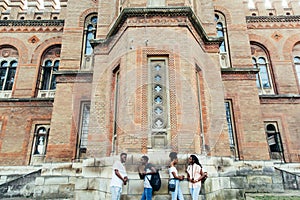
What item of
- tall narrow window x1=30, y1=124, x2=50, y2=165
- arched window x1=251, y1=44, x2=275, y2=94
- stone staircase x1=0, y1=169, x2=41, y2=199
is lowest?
stone staircase x1=0, y1=169, x2=41, y2=199

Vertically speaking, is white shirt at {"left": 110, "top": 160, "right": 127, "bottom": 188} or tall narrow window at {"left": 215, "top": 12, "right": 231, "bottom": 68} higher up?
tall narrow window at {"left": 215, "top": 12, "right": 231, "bottom": 68}

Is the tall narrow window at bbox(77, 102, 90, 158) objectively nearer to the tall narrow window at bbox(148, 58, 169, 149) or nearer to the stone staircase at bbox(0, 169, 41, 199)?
the stone staircase at bbox(0, 169, 41, 199)

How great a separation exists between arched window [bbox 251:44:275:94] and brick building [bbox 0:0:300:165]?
6cm

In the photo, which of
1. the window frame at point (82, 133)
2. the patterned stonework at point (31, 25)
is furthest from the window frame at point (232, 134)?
the patterned stonework at point (31, 25)

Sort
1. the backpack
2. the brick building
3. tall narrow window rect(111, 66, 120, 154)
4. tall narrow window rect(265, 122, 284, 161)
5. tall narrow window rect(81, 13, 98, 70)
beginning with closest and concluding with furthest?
the backpack, the brick building, tall narrow window rect(111, 66, 120, 154), tall narrow window rect(81, 13, 98, 70), tall narrow window rect(265, 122, 284, 161)

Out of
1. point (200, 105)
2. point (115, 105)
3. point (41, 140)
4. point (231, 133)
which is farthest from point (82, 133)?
→ point (231, 133)

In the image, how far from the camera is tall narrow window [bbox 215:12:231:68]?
13141 millimetres

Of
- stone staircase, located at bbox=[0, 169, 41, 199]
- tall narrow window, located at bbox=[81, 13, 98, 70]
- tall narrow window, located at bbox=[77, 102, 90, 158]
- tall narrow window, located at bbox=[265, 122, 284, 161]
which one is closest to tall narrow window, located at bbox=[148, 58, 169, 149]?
tall narrow window, located at bbox=[77, 102, 90, 158]

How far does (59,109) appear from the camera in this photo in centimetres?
1181

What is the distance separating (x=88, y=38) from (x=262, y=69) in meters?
10.2

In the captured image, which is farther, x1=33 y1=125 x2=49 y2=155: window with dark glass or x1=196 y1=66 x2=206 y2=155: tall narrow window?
x1=33 y1=125 x2=49 y2=155: window with dark glass

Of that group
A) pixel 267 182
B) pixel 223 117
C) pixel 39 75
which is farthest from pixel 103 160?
pixel 39 75

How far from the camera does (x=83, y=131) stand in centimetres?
1150

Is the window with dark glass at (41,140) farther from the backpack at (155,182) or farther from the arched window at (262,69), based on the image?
the arched window at (262,69)
